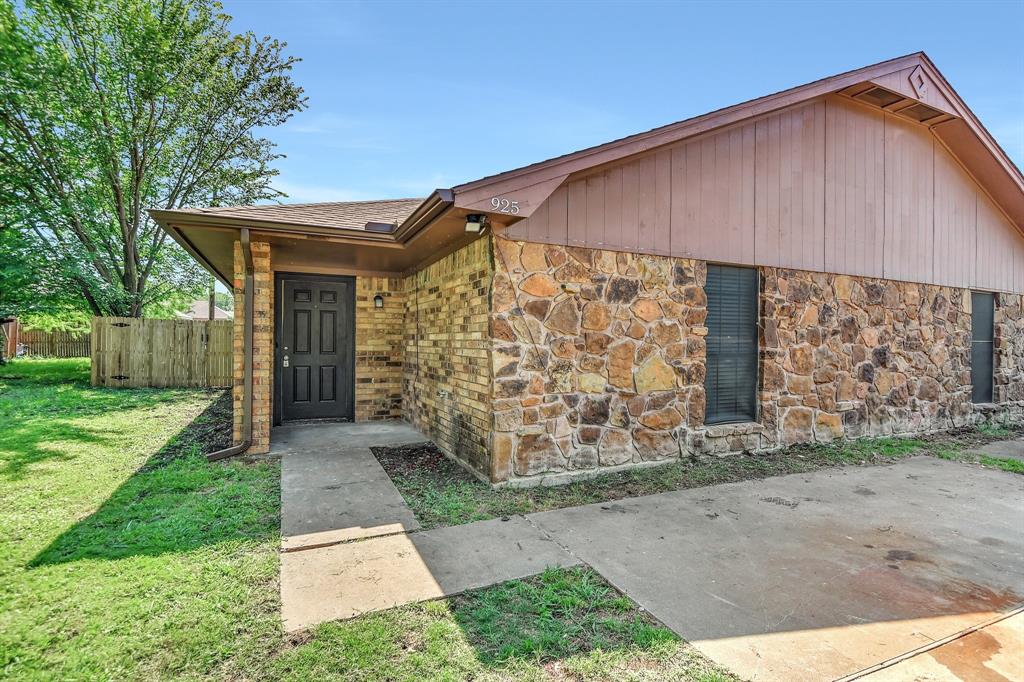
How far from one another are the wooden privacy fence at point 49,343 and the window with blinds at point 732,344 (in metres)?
27.9

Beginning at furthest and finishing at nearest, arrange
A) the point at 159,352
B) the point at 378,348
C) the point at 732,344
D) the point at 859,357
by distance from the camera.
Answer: the point at 159,352 → the point at 378,348 → the point at 859,357 → the point at 732,344

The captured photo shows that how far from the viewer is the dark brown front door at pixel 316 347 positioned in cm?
715

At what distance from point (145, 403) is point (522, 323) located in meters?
8.95

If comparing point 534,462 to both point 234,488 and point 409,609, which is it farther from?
point 234,488

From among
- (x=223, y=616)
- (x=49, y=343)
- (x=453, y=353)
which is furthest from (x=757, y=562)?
(x=49, y=343)

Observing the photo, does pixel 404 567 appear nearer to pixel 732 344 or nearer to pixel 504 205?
pixel 504 205

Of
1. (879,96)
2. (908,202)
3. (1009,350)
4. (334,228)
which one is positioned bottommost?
(1009,350)

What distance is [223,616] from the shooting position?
244 centimetres

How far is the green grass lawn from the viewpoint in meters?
2.09

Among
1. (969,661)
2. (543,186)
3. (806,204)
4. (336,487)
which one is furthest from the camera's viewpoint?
(806,204)

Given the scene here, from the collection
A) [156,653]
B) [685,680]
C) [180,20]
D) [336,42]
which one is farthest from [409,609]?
[180,20]

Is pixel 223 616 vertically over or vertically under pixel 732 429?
under

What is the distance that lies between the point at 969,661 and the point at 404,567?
2832 mm

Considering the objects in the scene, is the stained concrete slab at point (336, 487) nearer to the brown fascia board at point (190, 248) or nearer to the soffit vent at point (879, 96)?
the brown fascia board at point (190, 248)
